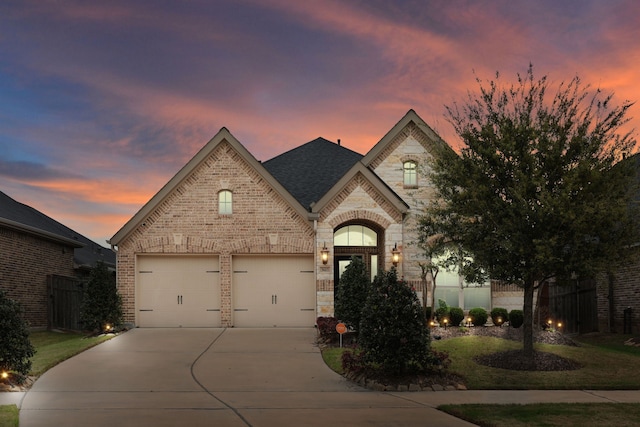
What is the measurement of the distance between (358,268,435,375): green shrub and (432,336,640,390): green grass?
121 cm

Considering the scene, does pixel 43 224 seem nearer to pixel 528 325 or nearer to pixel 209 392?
pixel 209 392

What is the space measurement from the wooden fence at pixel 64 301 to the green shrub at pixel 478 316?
47.0 ft

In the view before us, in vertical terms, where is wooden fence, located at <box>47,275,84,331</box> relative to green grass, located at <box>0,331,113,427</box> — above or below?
above

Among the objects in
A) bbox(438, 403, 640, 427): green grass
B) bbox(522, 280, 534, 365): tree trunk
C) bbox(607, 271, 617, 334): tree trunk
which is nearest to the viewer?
bbox(438, 403, 640, 427): green grass

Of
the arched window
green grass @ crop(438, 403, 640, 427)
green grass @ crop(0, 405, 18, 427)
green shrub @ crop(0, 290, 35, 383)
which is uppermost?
the arched window

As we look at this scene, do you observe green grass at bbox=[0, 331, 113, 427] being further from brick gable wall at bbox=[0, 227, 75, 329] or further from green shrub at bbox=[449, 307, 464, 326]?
green shrub at bbox=[449, 307, 464, 326]

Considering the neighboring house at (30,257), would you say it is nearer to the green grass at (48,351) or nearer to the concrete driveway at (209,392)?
the green grass at (48,351)

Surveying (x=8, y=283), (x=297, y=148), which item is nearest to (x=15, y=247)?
(x=8, y=283)

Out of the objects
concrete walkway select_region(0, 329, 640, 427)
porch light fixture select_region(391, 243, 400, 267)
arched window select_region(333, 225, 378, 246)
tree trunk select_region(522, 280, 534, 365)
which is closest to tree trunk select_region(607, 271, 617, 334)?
porch light fixture select_region(391, 243, 400, 267)

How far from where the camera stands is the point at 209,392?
38.9 feet

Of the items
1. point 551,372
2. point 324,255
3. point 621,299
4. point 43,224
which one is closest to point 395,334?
point 551,372

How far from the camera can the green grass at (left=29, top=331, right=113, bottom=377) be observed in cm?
1475

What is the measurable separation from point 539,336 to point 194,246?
11.9 m

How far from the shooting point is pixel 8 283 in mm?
22094
